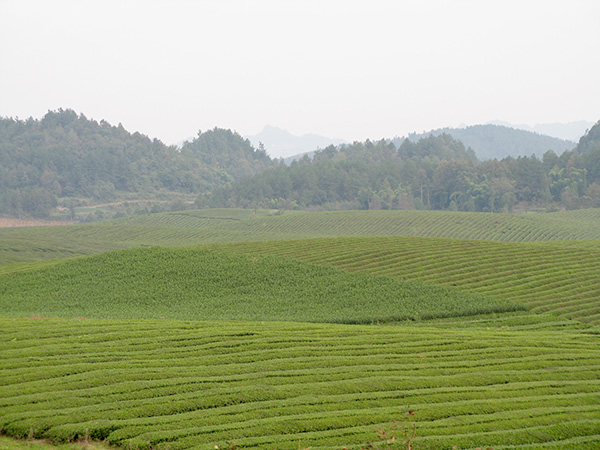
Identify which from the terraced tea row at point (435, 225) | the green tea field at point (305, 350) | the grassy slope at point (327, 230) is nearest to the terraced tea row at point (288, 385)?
the green tea field at point (305, 350)

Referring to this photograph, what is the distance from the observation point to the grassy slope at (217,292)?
23609 mm

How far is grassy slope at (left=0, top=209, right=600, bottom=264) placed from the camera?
74.4 m

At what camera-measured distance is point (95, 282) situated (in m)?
28.8

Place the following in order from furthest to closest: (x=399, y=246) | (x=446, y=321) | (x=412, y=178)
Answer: (x=412, y=178)
(x=399, y=246)
(x=446, y=321)

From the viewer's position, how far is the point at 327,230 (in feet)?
303

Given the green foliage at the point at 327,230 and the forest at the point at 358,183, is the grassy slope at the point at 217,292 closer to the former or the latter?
the green foliage at the point at 327,230

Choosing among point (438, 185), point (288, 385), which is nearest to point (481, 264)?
point (288, 385)

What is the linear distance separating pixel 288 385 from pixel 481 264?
20.5m

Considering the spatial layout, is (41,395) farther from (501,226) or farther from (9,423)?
(501,226)

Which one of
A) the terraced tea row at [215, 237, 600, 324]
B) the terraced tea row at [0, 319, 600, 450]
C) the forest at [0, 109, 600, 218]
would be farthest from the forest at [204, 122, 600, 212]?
the terraced tea row at [0, 319, 600, 450]

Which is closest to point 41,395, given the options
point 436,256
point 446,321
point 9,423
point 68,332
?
point 9,423

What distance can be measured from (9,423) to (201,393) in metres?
3.69

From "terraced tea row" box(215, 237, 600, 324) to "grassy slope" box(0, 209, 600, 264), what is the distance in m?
37.1

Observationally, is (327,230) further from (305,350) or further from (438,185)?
(305,350)
